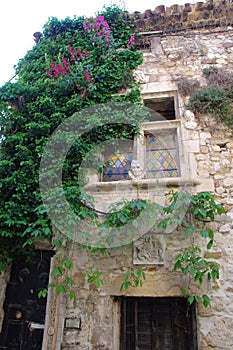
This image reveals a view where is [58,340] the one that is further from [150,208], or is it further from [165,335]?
[150,208]

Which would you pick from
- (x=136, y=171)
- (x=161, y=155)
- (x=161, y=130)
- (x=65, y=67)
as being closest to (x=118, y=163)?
(x=136, y=171)

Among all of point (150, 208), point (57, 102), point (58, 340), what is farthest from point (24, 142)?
point (58, 340)

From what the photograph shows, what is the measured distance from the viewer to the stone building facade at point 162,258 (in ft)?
10.1

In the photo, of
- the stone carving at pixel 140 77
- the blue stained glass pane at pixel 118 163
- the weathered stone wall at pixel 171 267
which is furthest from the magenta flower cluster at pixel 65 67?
the weathered stone wall at pixel 171 267

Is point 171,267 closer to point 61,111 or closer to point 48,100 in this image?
point 61,111

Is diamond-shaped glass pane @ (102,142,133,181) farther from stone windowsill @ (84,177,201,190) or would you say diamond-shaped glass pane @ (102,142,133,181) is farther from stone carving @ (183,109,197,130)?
stone carving @ (183,109,197,130)

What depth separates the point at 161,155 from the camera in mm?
4121

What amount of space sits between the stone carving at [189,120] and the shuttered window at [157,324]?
2.27 meters

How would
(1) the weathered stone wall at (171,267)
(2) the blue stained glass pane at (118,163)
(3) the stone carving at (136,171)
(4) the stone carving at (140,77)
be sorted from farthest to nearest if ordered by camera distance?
(4) the stone carving at (140,77)
(2) the blue stained glass pane at (118,163)
(3) the stone carving at (136,171)
(1) the weathered stone wall at (171,267)

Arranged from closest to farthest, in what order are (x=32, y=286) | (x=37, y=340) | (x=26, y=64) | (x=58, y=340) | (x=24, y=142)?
(x=58, y=340), (x=37, y=340), (x=32, y=286), (x=24, y=142), (x=26, y=64)

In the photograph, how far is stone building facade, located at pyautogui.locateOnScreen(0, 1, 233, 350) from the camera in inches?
121

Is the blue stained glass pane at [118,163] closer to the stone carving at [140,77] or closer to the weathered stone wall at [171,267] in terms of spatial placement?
the weathered stone wall at [171,267]

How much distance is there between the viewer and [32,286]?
12.1 feet

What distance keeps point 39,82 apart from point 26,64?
2.69 ft
